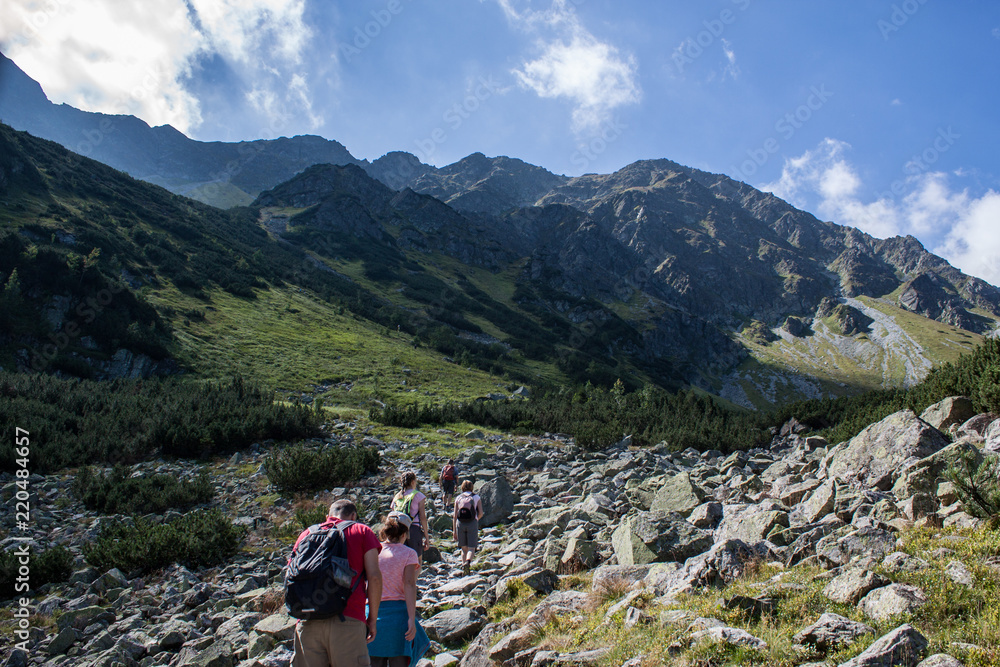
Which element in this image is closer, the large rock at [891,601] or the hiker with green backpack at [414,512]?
the large rock at [891,601]

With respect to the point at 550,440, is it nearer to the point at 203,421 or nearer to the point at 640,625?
the point at 203,421

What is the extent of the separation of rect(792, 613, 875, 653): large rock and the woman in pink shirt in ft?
12.5

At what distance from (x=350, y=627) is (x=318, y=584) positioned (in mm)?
580

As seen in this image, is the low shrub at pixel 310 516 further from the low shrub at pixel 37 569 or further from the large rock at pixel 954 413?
the large rock at pixel 954 413

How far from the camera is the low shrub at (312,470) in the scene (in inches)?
565

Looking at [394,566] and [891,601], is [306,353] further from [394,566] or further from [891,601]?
[891,601]

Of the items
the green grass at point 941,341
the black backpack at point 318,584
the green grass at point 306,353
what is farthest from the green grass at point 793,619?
the green grass at point 941,341

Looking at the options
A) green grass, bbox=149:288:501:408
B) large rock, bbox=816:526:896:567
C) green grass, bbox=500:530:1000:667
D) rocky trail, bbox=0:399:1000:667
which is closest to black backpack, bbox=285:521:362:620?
rocky trail, bbox=0:399:1000:667

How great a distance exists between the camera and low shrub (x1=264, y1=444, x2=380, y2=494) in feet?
47.1

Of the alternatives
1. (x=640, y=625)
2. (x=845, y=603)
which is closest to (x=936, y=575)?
(x=845, y=603)

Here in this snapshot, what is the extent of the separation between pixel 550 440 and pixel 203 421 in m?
17.4

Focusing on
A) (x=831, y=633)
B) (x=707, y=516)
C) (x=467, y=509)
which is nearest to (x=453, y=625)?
(x=467, y=509)

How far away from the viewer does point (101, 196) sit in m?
75.8

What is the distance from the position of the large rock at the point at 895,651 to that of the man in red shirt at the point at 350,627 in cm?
402
